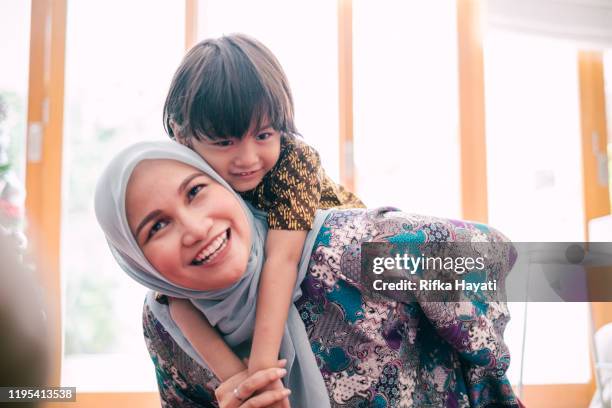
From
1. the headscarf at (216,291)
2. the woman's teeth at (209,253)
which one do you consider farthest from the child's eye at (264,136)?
the woman's teeth at (209,253)

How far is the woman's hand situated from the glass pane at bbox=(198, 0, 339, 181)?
6.07ft

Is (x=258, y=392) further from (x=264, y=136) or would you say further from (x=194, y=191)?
(x=264, y=136)

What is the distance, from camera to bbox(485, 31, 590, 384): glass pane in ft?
8.05

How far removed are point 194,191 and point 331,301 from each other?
0.25m

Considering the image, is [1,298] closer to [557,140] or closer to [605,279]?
[605,279]

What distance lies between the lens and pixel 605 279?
4.58 feet

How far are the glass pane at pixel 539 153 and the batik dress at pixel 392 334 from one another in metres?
1.81

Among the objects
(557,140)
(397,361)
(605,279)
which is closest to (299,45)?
(557,140)

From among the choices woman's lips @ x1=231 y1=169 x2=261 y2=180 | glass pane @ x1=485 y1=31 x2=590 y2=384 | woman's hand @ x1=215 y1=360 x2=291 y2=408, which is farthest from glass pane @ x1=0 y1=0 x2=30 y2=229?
glass pane @ x1=485 y1=31 x2=590 y2=384

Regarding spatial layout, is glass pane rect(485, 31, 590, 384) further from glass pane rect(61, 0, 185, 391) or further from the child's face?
the child's face

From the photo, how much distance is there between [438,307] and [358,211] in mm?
192

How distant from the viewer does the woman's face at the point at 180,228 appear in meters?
0.73

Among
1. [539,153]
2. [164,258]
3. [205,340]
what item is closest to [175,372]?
[205,340]

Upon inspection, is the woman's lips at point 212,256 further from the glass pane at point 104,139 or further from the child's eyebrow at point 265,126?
the glass pane at point 104,139
